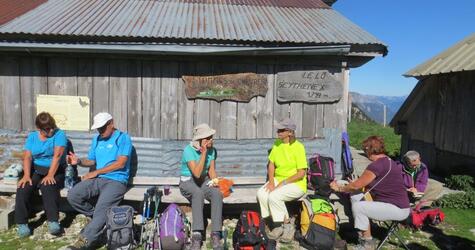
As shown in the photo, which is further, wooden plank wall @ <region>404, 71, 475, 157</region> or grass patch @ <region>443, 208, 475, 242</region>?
wooden plank wall @ <region>404, 71, 475, 157</region>

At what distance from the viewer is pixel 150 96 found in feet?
19.6

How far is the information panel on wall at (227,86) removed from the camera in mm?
5926

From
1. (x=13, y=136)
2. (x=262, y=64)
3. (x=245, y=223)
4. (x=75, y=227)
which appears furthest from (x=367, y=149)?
(x=13, y=136)

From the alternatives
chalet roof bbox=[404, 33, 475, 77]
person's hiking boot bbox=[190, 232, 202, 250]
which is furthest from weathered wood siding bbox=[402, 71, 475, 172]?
person's hiking boot bbox=[190, 232, 202, 250]

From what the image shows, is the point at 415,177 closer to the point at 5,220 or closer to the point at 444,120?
the point at 444,120

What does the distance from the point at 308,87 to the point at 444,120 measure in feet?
20.1

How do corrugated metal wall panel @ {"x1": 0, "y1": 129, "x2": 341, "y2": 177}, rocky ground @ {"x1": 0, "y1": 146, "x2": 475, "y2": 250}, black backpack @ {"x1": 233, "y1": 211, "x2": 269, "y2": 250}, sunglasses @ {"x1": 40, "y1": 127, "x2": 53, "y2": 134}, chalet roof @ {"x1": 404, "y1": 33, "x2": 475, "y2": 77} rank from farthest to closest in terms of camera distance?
chalet roof @ {"x1": 404, "y1": 33, "x2": 475, "y2": 77} → corrugated metal wall panel @ {"x1": 0, "y1": 129, "x2": 341, "y2": 177} → sunglasses @ {"x1": 40, "y1": 127, "x2": 53, "y2": 134} → rocky ground @ {"x1": 0, "y1": 146, "x2": 475, "y2": 250} → black backpack @ {"x1": 233, "y1": 211, "x2": 269, "y2": 250}

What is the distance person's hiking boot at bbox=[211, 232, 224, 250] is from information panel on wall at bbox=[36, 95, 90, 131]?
9.09 ft

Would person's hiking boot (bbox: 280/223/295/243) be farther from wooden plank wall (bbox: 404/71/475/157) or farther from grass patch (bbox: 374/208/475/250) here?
wooden plank wall (bbox: 404/71/475/157)

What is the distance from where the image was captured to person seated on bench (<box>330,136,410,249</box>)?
15.1 feet

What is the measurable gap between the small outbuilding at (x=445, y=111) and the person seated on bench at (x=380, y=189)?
4.81 m

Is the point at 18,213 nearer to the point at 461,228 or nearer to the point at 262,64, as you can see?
the point at 262,64

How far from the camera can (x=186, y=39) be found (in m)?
5.47

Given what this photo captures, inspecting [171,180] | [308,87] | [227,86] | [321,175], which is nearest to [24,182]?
[171,180]
